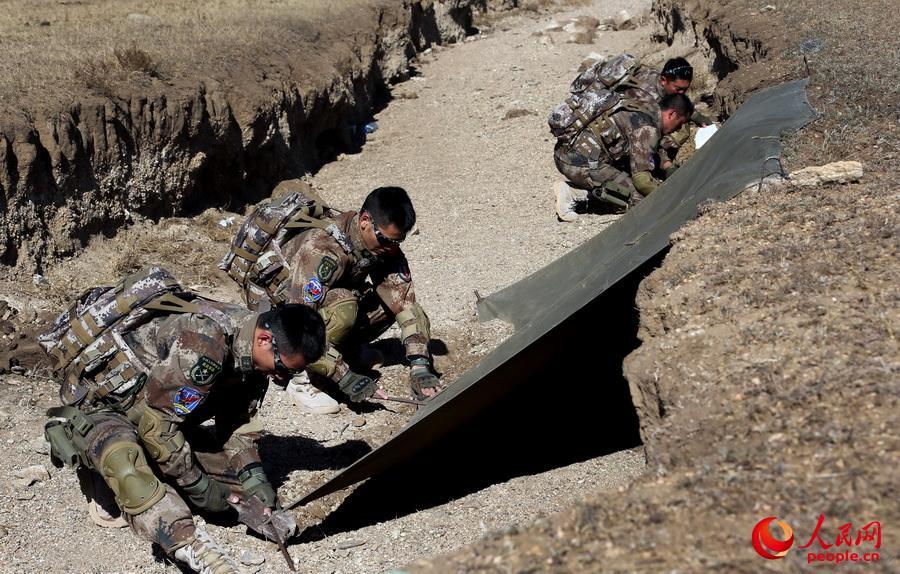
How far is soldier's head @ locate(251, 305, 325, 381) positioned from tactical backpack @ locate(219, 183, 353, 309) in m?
1.64

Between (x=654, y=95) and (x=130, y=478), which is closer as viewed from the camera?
(x=130, y=478)

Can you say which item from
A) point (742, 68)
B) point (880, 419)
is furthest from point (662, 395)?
point (742, 68)

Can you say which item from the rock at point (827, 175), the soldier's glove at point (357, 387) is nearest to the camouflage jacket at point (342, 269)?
the soldier's glove at point (357, 387)

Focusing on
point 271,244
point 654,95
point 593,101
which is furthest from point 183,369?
point 654,95

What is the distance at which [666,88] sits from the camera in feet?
27.9

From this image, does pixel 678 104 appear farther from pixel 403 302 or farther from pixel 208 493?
pixel 208 493

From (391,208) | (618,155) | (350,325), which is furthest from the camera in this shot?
(618,155)

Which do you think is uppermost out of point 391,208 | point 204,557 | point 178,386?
point 391,208

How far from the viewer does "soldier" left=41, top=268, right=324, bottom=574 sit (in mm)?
4305

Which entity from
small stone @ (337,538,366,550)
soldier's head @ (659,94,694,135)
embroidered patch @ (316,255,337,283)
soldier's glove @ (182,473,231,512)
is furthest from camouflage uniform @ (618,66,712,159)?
soldier's glove @ (182,473,231,512)

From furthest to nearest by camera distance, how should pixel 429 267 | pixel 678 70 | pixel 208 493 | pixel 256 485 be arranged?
pixel 429 267
pixel 678 70
pixel 256 485
pixel 208 493

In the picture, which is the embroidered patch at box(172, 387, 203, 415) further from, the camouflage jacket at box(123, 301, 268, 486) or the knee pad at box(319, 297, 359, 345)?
the knee pad at box(319, 297, 359, 345)

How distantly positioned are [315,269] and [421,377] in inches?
38.0

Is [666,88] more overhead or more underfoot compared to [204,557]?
more overhead
